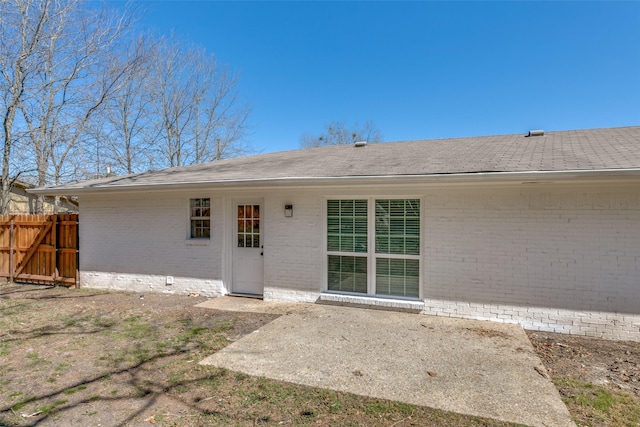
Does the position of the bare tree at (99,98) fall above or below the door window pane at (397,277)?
above

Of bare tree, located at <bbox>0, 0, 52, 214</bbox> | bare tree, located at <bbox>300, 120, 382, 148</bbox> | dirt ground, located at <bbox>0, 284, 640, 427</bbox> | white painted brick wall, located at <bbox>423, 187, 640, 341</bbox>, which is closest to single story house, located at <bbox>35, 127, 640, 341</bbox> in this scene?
white painted brick wall, located at <bbox>423, 187, 640, 341</bbox>

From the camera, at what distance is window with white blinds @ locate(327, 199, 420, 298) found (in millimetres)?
6090

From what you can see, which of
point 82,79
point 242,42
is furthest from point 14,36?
point 242,42

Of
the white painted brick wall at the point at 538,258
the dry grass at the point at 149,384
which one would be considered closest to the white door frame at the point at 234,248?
the dry grass at the point at 149,384

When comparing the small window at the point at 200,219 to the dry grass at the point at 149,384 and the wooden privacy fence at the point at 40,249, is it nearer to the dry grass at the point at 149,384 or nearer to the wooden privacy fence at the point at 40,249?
the dry grass at the point at 149,384

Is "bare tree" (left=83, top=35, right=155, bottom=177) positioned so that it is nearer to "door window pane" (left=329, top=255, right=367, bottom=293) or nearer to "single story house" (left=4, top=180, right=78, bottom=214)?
"single story house" (left=4, top=180, right=78, bottom=214)

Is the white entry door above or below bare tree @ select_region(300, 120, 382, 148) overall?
below

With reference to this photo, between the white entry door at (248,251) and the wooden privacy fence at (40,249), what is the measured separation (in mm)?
4580

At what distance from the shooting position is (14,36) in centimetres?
1158

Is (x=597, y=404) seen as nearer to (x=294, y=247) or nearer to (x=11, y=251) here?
(x=294, y=247)

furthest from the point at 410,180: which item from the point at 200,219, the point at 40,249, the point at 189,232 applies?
the point at 40,249

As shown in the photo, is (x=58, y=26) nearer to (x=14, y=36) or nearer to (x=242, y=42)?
(x=14, y=36)

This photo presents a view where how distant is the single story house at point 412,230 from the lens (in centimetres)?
504

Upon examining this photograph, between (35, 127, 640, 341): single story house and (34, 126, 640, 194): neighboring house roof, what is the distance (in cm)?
4
